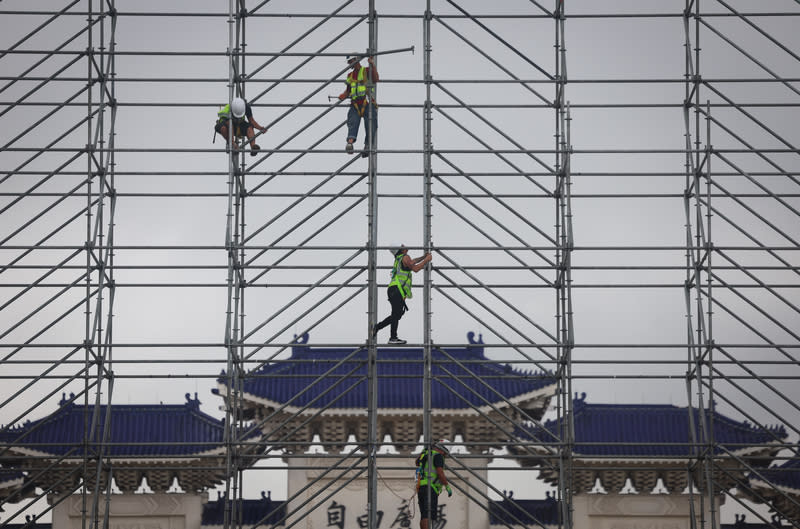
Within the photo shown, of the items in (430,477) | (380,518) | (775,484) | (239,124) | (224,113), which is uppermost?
(224,113)

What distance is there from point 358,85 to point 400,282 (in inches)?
112

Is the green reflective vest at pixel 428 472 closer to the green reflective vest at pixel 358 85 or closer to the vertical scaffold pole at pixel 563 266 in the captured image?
the vertical scaffold pole at pixel 563 266

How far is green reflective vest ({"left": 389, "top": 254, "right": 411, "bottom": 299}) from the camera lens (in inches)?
880

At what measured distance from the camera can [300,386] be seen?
102ft

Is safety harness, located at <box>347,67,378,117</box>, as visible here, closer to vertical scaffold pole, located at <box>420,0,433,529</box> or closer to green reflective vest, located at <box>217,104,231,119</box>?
vertical scaffold pole, located at <box>420,0,433,529</box>

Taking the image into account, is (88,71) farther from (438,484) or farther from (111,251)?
(438,484)

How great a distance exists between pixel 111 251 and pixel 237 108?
2.50 metres

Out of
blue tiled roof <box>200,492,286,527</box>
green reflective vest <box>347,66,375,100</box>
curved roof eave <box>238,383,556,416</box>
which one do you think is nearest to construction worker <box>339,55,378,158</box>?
green reflective vest <box>347,66,375,100</box>

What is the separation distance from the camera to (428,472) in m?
22.1

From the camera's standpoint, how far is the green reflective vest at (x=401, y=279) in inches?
880

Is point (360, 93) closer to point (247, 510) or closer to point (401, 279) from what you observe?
point (401, 279)

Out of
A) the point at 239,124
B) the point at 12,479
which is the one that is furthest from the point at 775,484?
the point at 12,479

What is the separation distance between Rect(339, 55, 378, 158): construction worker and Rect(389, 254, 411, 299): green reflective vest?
1.61 metres

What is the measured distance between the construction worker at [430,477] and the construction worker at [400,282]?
→ 4.72 feet
